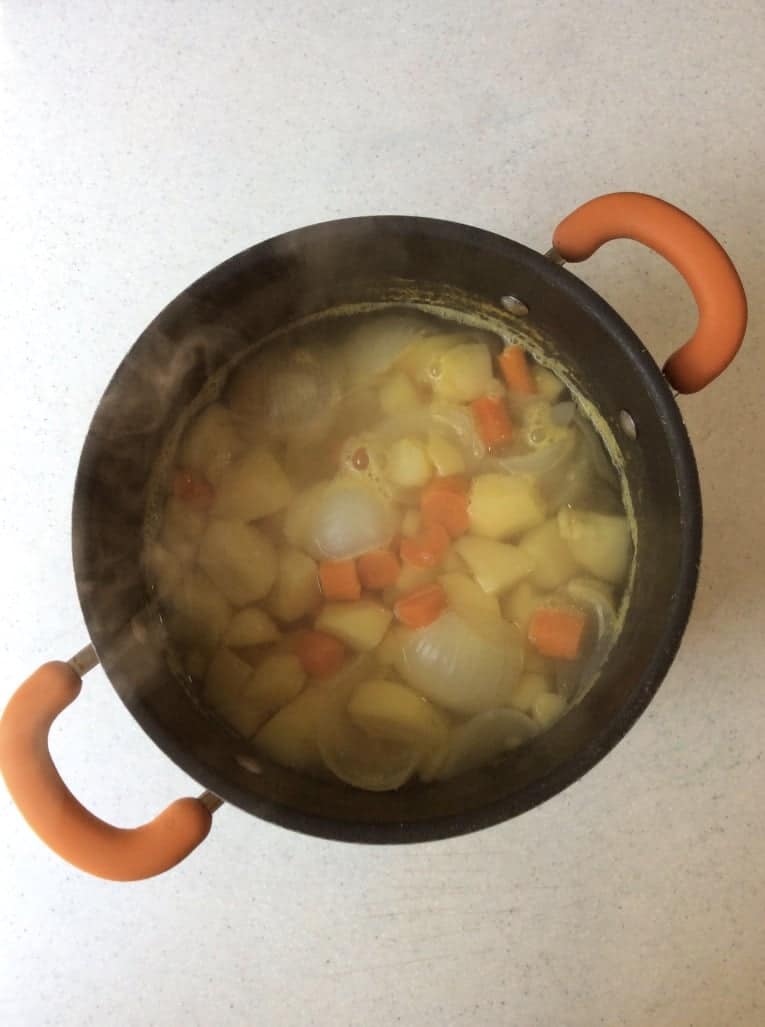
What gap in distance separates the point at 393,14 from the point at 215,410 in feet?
1.51

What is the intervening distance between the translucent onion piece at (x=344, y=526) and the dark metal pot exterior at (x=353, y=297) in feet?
0.51

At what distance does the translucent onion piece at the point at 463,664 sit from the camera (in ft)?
2.83

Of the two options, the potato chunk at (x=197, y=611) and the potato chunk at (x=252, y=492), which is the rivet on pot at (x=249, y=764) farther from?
the potato chunk at (x=252, y=492)

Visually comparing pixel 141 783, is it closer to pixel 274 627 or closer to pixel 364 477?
pixel 274 627

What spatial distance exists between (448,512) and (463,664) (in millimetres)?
Answer: 140

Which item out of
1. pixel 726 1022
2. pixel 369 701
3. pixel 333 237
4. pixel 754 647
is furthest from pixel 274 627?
pixel 726 1022

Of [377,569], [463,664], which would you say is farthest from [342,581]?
[463,664]

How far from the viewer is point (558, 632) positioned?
34.4 inches

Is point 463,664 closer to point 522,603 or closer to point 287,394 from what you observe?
point 522,603

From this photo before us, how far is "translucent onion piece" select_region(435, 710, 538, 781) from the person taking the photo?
2.79 ft

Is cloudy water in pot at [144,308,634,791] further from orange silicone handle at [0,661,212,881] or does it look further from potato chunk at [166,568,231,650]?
orange silicone handle at [0,661,212,881]

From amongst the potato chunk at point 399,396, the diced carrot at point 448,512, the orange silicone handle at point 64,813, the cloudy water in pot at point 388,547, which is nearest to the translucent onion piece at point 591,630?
the cloudy water in pot at point 388,547

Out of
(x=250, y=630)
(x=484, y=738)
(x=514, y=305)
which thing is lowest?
(x=484, y=738)

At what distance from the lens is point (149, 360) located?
0.78m
